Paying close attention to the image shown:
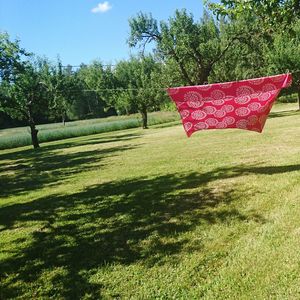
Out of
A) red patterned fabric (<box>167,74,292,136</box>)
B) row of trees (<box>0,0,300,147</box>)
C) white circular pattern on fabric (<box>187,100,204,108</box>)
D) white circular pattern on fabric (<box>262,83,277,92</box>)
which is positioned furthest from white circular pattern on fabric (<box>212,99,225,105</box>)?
row of trees (<box>0,0,300,147</box>)

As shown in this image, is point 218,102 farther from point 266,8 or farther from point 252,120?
point 266,8

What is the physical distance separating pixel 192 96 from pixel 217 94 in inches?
22.4

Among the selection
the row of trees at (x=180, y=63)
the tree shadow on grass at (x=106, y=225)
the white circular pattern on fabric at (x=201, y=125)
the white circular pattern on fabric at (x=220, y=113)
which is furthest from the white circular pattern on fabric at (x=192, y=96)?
the row of trees at (x=180, y=63)

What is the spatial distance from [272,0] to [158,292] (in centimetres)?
633

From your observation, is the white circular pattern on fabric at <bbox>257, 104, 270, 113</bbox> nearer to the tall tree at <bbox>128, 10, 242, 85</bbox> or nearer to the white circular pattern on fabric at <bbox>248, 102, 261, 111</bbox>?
the white circular pattern on fabric at <bbox>248, 102, 261, 111</bbox>

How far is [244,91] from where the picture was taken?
7.93 meters

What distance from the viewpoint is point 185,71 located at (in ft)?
97.9

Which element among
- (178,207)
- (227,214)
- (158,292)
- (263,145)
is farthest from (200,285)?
(263,145)

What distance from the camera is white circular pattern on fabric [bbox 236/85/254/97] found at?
25.8ft

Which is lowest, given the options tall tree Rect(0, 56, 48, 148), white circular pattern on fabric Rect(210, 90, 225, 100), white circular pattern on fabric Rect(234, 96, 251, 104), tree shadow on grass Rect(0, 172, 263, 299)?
tree shadow on grass Rect(0, 172, 263, 299)

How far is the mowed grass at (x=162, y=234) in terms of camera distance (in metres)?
4.16

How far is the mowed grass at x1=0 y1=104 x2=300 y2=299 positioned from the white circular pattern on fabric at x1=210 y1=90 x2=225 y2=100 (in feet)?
6.03

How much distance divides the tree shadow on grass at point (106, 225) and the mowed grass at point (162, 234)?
0.02 m

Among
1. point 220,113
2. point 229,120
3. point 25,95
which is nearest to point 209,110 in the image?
point 220,113
